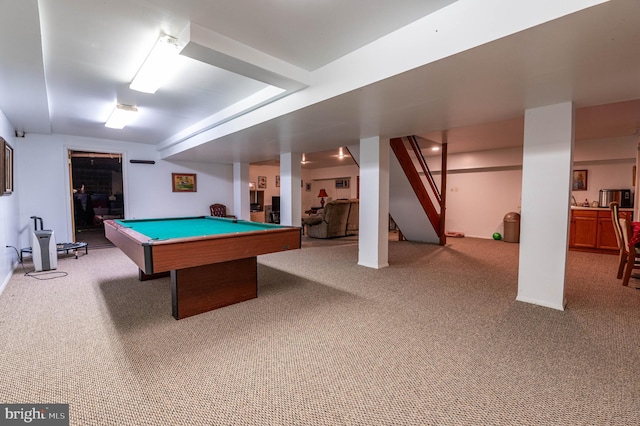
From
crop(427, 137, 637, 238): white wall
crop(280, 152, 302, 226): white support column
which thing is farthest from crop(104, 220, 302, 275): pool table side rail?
crop(427, 137, 637, 238): white wall

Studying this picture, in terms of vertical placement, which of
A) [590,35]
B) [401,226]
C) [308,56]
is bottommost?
[401,226]

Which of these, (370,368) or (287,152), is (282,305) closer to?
(370,368)

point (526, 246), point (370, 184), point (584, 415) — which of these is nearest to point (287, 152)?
point (370, 184)

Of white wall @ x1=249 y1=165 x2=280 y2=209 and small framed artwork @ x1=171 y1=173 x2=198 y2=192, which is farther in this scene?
→ white wall @ x1=249 y1=165 x2=280 y2=209

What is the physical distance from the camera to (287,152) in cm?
629

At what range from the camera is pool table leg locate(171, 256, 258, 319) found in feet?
9.01

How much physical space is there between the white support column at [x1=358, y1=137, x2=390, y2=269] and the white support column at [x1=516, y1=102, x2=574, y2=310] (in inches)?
74.8

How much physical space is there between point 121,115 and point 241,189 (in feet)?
13.2

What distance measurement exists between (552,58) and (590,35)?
0.96 feet

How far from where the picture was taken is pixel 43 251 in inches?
171

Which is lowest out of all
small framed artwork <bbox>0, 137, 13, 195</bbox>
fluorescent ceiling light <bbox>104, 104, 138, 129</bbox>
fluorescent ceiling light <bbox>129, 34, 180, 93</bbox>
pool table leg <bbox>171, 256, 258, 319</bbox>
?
pool table leg <bbox>171, 256, 258, 319</bbox>

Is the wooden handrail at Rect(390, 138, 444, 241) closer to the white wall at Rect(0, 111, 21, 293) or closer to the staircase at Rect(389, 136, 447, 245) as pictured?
the staircase at Rect(389, 136, 447, 245)

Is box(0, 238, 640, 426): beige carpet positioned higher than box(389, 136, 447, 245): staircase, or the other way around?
box(389, 136, 447, 245): staircase

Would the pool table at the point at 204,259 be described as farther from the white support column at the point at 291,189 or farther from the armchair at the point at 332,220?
the armchair at the point at 332,220
